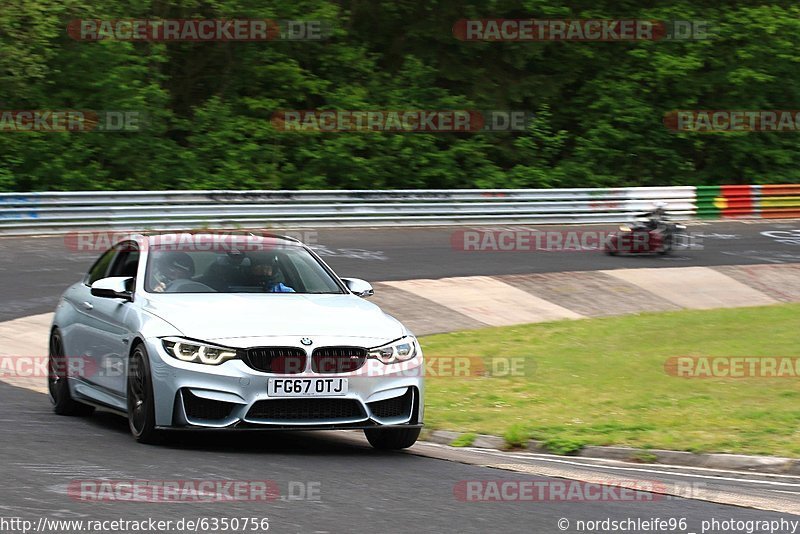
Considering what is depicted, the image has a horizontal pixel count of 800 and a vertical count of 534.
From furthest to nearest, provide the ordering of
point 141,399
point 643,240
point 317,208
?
point 317,208, point 643,240, point 141,399

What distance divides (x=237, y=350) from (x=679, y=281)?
1555 centimetres

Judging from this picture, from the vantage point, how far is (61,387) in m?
11.0

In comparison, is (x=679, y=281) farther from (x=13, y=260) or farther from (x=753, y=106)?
(x=753, y=106)

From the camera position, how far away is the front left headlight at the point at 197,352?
880cm

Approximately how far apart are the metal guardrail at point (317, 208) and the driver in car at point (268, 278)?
16163 mm

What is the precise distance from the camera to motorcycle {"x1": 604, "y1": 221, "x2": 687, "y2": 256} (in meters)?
25.6

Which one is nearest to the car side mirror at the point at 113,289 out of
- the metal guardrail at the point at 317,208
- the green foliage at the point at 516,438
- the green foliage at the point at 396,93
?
the green foliage at the point at 516,438

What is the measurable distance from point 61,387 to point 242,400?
2.86m

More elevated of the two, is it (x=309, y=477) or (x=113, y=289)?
(x=113, y=289)

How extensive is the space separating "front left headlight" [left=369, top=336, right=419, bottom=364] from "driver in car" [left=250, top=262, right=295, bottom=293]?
3.98 ft

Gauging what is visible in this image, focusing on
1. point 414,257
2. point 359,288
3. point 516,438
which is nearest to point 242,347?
point 359,288

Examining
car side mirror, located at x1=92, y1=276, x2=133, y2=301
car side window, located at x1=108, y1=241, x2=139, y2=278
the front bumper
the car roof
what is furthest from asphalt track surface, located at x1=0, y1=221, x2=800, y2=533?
the car roof

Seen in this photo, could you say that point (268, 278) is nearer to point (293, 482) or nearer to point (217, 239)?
point (217, 239)

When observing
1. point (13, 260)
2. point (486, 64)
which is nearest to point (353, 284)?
point (13, 260)
